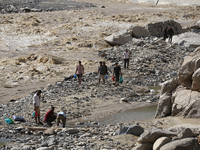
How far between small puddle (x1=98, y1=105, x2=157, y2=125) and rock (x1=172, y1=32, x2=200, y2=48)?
43.0 ft

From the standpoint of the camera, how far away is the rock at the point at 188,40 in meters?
Answer: 25.4

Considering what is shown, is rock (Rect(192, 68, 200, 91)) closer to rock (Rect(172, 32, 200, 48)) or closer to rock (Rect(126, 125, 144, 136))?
rock (Rect(126, 125, 144, 136))

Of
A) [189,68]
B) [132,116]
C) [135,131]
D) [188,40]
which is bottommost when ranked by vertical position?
[132,116]

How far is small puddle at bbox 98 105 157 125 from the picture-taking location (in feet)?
40.3

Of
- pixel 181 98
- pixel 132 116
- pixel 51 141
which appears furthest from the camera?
pixel 132 116

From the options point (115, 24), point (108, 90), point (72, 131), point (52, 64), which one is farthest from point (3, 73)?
point (115, 24)

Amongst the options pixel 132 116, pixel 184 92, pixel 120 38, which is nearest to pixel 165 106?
pixel 184 92

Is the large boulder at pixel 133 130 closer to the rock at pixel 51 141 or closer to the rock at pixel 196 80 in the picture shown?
the rock at pixel 51 141

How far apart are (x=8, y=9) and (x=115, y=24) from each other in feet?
52.2

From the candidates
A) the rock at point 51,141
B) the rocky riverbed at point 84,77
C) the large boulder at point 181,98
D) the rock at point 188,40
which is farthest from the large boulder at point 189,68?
the rock at point 188,40

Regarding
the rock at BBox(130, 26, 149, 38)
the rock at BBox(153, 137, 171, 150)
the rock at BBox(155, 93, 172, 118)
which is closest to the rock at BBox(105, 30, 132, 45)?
the rock at BBox(130, 26, 149, 38)

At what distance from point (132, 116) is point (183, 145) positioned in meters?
6.33

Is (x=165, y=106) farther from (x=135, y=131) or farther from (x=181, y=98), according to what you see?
(x=135, y=131)

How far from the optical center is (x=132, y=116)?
12820 millimetres
